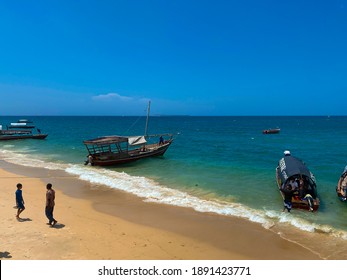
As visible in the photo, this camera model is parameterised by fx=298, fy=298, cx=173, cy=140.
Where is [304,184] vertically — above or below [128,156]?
above

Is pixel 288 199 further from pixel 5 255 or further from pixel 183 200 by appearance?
pixel 5 255

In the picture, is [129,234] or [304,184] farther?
[304,184]

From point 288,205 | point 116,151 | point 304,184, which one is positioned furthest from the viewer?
point 116,151

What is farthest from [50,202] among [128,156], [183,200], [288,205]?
[128,156]

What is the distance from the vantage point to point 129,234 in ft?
38.1

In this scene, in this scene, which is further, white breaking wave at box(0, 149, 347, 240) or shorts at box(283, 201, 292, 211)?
shorts at box(283, 201, 292, 211)

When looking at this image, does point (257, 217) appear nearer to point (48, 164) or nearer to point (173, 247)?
point (173, 247)

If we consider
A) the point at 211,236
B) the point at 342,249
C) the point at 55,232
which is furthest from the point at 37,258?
the point at 342,249

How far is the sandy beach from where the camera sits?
9875mm

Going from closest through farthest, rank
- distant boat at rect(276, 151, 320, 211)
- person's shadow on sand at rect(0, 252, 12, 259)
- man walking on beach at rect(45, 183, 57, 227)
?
person's shadow on sand at rect(0, 252, 12, 259) < man walking on beach at rect(45, 183, 57, 227) < distant boat at rect(276, 151, 320, 211)

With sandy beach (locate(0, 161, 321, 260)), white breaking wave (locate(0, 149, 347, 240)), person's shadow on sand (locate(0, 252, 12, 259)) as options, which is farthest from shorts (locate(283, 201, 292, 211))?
person's shadow on sand (locate(0, 252, 12, 259))

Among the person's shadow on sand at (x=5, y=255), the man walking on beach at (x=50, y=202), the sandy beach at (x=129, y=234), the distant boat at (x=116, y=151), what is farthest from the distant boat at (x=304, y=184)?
the distant boat at (x=116, y=151)

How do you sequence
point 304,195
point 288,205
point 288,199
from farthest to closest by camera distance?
point 304,195, point 288,199, point 288,205

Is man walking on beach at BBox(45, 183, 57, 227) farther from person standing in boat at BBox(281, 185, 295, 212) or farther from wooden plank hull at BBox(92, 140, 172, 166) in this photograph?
wooden plank hull at BBox(92, 140, 172, 166)
